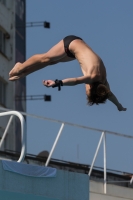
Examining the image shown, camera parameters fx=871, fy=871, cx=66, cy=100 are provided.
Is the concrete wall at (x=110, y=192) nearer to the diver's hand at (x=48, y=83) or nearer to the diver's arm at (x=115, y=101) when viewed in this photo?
the diver's arm at (x=115, y=101)

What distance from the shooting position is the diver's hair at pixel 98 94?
12875 millimetres

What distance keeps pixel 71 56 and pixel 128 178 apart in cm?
751

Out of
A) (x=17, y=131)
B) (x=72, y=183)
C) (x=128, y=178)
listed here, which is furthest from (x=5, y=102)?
(x=72, y=183)

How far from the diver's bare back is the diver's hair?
0.36 feet

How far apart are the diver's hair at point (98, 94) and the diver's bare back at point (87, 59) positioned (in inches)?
4.3

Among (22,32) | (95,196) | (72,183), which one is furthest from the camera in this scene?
(22,32)

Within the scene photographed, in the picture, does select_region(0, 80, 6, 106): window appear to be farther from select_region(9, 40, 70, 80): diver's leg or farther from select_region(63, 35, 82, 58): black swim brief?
select_region(63, 35, 82, 58): black swim brief

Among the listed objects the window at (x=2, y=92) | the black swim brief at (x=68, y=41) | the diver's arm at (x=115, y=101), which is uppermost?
the black swim brief at (x=68, y=41)

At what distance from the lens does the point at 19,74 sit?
13781 mm

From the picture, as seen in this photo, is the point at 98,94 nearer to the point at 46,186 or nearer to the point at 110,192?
the point at 46,186

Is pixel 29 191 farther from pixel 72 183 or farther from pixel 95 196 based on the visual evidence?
pixel 95 196

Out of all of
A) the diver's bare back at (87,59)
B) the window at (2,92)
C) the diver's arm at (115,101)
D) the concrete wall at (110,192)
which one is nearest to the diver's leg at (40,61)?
the diver's bare back at (87,59)

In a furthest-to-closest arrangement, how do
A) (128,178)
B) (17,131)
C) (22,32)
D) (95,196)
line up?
(22,32) → (17,131) → (128,178) → (95,196)

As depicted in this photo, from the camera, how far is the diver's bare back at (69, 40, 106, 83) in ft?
41.5
